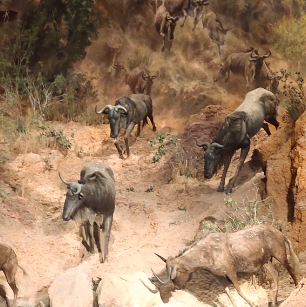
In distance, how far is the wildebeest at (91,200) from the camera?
6102mm

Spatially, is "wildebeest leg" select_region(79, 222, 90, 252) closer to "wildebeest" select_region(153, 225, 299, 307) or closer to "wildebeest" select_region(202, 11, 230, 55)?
"wildebeest" select_region(153, 225, 299, 307)

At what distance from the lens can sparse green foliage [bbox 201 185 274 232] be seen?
6.14 metres

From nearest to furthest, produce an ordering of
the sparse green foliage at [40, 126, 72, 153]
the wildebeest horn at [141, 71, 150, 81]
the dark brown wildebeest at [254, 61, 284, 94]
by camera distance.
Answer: the sparse green foliage at [40, 126, 72, 153]
the dark brown wildebeest at [254, 61, 284, 94]
the wildebeest horn at [141, 71, 150, 81]

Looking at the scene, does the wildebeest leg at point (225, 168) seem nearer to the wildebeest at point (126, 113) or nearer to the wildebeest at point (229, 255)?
the wildebeest at point (126, 113)

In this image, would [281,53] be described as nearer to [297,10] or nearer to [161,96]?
[297,10]

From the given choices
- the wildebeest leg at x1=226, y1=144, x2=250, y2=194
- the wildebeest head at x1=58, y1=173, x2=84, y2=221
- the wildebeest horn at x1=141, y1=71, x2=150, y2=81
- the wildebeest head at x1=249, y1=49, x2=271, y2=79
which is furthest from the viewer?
the wildebeest horn at x1=141, y1=71, x2=150, y2=81

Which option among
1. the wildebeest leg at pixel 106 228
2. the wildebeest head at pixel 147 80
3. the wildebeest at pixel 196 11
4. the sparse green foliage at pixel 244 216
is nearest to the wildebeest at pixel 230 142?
the sparse green foliage at pixel 244 216

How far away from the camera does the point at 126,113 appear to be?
991cm

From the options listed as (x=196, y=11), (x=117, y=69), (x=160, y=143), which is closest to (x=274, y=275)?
(x=160, y=143)

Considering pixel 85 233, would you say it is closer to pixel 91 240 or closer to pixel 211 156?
pixel 91 240

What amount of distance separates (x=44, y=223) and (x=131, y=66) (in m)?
6.27

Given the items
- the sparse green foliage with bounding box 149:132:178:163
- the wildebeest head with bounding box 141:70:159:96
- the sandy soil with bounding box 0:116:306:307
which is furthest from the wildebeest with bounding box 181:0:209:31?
the sandy soil with bounding box 0:116:306:307

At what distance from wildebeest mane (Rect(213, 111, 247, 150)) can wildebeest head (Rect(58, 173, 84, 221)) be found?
9.99 ft

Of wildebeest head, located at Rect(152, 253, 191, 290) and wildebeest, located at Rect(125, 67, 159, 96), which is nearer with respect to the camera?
wildebeest head, located at Rect(152, 253, 191, 290)
